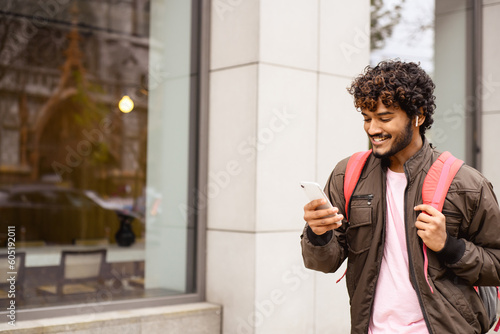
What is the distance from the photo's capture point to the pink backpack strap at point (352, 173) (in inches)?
112

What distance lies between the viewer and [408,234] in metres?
2.60

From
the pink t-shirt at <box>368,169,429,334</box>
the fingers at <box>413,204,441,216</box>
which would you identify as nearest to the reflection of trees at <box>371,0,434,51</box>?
the pink t-shirt at <box>368,169,429,334</box>

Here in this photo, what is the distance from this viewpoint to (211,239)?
18.8 ft

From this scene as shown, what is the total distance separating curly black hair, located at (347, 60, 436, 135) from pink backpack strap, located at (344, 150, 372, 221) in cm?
33

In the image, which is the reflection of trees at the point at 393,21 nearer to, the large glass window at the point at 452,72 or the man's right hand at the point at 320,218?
the large glass window at the point at 452,72

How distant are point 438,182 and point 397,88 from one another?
1.48 feet

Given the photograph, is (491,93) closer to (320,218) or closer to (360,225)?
(360,225)

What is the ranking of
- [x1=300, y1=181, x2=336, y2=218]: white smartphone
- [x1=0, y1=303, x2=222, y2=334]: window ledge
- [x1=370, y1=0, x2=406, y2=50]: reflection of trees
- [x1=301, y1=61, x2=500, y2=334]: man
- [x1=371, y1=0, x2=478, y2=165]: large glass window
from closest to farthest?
[x1=300, y1=181, x2=336, y2=218]: white smartphone → [x1=301, y1=61, x2=500, y2=334]: man → [x1=0, y1=303, x2=222, y2=334]: window ledge → [x1=370, y1=0, x2=406, y2=50]: reflection of trees → [x1=371, y1=0, x2=478, y2=165]: large glass window

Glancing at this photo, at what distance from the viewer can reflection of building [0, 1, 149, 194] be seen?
48.6ft

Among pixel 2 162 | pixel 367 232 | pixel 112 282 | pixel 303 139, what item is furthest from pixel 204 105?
pixel 2 162

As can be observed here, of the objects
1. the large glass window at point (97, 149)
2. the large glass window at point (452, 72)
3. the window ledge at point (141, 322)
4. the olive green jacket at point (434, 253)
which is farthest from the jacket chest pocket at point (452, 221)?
the large glass window at point (452, 72)

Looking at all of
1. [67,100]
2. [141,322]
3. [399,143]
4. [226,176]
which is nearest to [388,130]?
[399,143]

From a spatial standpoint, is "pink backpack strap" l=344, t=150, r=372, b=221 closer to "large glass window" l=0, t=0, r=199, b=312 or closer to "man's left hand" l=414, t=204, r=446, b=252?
"man's left hand" l=414, t=204, r=446, b=252

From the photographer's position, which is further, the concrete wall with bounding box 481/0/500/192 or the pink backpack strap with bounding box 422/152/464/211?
the concrete wall with bounding box 481/0/500/192
